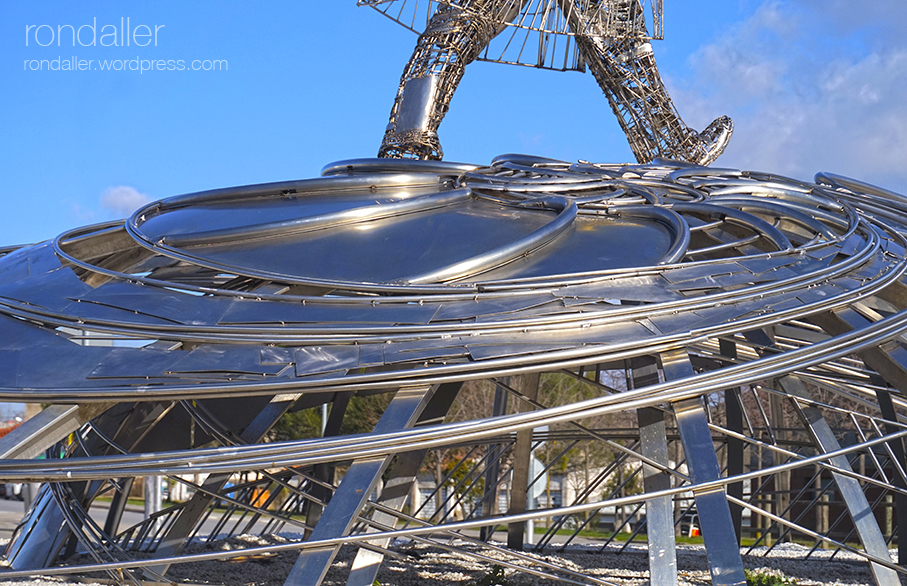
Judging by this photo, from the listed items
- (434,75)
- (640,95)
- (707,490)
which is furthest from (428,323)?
(640,95)

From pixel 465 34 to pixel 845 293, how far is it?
10.6 meters

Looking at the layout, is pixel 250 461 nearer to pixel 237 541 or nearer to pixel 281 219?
pixel 281 219

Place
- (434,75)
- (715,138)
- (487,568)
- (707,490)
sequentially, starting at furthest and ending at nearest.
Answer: (715,138)
(434,75)
(487,568)
(707,490)

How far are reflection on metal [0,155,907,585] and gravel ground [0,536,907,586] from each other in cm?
133

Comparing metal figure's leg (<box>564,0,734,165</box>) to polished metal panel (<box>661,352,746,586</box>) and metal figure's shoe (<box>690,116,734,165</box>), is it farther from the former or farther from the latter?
polished metal panel (<box>661,352,746,586</box>)

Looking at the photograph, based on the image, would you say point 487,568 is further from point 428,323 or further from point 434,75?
point 434,75

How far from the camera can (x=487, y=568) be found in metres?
17.1

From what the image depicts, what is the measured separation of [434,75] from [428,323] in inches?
393

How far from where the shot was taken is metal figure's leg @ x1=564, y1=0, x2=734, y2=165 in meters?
19.6

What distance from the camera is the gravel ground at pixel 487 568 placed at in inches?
575

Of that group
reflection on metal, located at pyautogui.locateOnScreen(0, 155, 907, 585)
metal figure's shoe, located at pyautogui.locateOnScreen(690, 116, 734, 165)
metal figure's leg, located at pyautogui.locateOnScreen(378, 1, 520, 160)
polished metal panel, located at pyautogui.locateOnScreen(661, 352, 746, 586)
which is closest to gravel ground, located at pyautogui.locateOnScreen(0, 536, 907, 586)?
reflection on metal, located at pyautogui.locateOnScreen(0, 155, 907, 585)

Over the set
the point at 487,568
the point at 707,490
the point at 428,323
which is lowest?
the point at 487,568

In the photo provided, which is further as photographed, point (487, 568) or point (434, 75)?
point (434, 75)

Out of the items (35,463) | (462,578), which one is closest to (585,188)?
(462,578)
